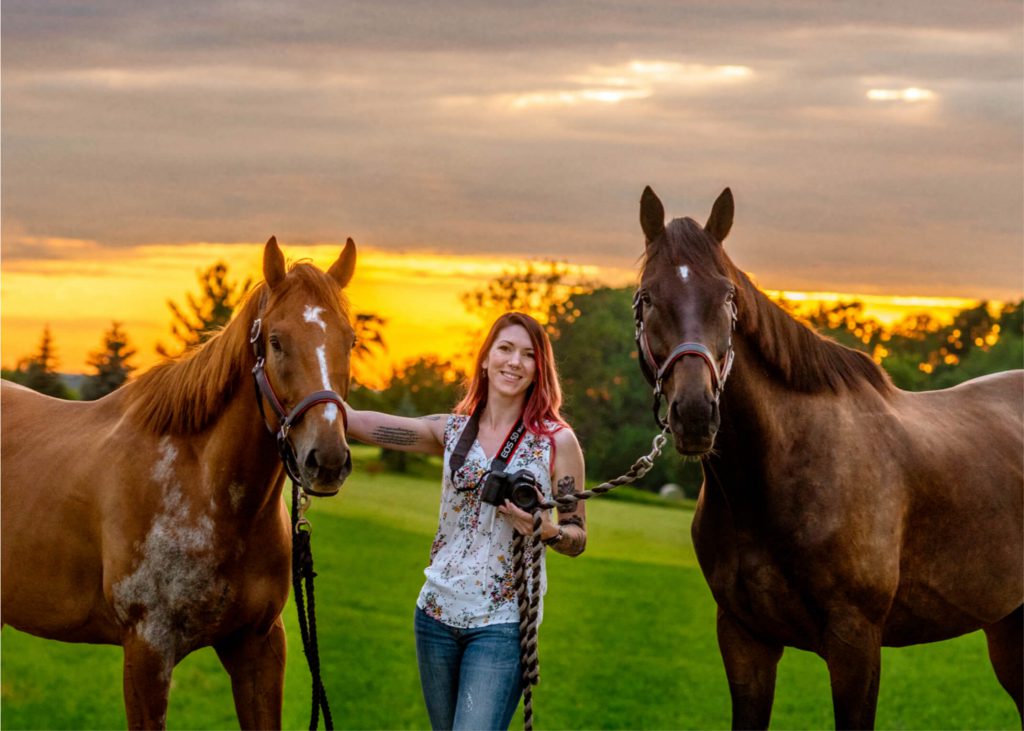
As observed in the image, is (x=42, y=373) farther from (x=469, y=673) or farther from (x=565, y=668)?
(x=469, y=673)

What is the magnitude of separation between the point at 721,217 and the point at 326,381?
174cm

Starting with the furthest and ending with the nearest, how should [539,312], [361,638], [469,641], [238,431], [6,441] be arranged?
[539,312] → [361,638] → [6,441] → [238,431] → [469,641]

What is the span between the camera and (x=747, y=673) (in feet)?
15.5

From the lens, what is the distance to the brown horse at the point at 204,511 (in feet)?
13.5

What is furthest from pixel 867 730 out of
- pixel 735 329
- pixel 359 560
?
pixel 359 560

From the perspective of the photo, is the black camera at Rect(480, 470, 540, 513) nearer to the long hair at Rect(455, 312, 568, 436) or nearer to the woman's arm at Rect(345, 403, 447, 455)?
the long hair at Rect(455, 312, 568, 436)

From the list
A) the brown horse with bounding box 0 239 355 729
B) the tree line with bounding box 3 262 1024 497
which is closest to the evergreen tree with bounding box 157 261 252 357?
the tree line with bounding box 3 262 1024 497

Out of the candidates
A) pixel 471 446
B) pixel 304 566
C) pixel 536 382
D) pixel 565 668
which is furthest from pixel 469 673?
pixel 565 668

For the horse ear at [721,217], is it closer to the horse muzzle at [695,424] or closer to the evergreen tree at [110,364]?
the horse muzzle at [695,424]

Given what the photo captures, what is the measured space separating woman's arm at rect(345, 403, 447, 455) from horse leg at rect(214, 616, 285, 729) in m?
0.91

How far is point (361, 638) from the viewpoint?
54.9 feet

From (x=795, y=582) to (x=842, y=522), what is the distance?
314 mm

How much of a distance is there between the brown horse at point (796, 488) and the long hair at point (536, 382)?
410 mm

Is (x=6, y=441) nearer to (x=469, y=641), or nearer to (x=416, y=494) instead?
(x=469, y=641)
